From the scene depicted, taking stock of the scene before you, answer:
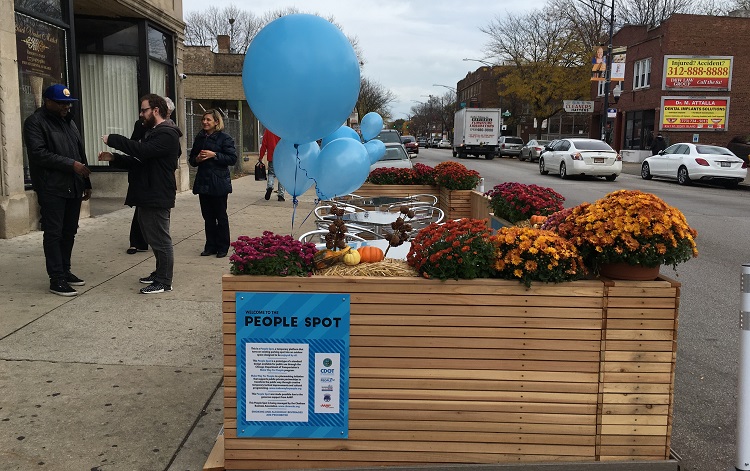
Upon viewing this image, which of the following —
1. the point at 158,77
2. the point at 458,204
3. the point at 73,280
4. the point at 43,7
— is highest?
the point at 43,7

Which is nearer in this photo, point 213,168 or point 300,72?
point 300,72

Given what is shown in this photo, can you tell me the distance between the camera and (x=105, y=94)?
1341 centimetres

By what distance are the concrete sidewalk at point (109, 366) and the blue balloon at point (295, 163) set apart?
1379mm

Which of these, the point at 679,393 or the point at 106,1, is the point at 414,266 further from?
the point at 106,1

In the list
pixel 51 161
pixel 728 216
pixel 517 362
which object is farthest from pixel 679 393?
pixel 728 216

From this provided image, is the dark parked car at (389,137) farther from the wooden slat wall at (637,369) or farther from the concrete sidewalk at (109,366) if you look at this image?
the wooden slat wall at (637,369)

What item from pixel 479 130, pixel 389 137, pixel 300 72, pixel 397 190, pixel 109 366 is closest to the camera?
pixel 300 72

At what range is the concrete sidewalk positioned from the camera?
11.1ft

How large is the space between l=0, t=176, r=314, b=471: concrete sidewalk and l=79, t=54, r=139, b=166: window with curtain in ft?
20.1

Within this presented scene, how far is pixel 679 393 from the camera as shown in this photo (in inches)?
172

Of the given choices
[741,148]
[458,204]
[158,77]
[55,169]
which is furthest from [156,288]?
[741,148]

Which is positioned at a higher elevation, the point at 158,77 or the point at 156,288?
the point at 158,77

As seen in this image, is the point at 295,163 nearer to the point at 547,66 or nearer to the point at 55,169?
the point at 55,169

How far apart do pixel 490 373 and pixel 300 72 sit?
191 centimetres
